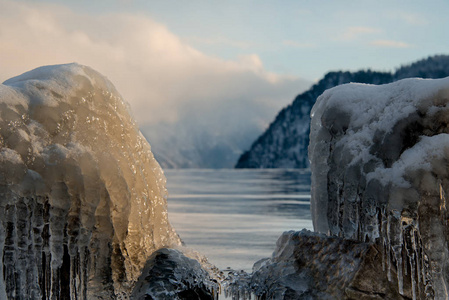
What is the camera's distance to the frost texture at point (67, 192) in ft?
17.4

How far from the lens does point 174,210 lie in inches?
810

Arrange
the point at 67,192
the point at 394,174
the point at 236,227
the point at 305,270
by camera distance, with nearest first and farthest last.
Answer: the point at 67,192 < the point at 394,174 < the point at 305,270 < the point at 236,227

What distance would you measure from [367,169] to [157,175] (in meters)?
2.92

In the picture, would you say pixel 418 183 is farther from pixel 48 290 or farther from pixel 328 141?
pixel 48 290

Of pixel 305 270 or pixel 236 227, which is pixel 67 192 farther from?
→ pixel 236 227

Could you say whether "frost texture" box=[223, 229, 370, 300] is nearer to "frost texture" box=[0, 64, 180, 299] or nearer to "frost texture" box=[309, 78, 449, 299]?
"frost texture" box=[309, 78, 449, 299]

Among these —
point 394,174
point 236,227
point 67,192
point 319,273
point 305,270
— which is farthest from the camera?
point 236,227

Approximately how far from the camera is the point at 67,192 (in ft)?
18.1

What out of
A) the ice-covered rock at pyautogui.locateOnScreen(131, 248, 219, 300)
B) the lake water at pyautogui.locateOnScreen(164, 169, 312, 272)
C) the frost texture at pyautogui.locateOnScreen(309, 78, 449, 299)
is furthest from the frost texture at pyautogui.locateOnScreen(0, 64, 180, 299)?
the lake water at pyautogui.locateOnScreen(164, 169, 312, 272)

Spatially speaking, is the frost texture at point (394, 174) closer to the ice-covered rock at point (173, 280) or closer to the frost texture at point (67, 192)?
the ice-covered rock at point (173, 280)

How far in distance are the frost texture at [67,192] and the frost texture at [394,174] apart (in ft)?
8.59

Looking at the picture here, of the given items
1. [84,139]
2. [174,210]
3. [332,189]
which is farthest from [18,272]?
[174,210]

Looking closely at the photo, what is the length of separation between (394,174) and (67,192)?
12.0 feet

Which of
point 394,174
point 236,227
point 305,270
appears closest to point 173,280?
point 305,270
